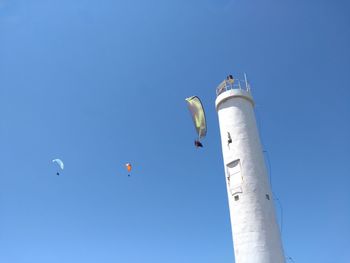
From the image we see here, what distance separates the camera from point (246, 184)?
54.4 ft

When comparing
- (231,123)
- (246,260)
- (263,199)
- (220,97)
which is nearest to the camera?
(246,260)

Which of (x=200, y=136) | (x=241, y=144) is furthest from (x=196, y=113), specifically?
(x=241, y=144)

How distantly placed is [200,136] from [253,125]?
11.2 feet

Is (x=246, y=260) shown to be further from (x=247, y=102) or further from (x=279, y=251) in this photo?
(x=247, y=102)

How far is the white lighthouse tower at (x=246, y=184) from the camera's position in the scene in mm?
15242

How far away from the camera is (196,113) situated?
2056cm

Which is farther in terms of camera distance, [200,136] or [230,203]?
[200,136]

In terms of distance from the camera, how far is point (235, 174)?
17312mm

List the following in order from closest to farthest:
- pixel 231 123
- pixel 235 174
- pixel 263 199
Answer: pixel 263 199
pixel 235 174
pixel 231 123

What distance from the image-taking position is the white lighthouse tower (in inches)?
600

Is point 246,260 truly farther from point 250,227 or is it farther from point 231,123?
point 231,123

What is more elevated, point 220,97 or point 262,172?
point 220,97

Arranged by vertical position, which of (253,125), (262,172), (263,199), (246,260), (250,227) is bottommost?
(246,260)

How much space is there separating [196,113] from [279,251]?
30.8ft
